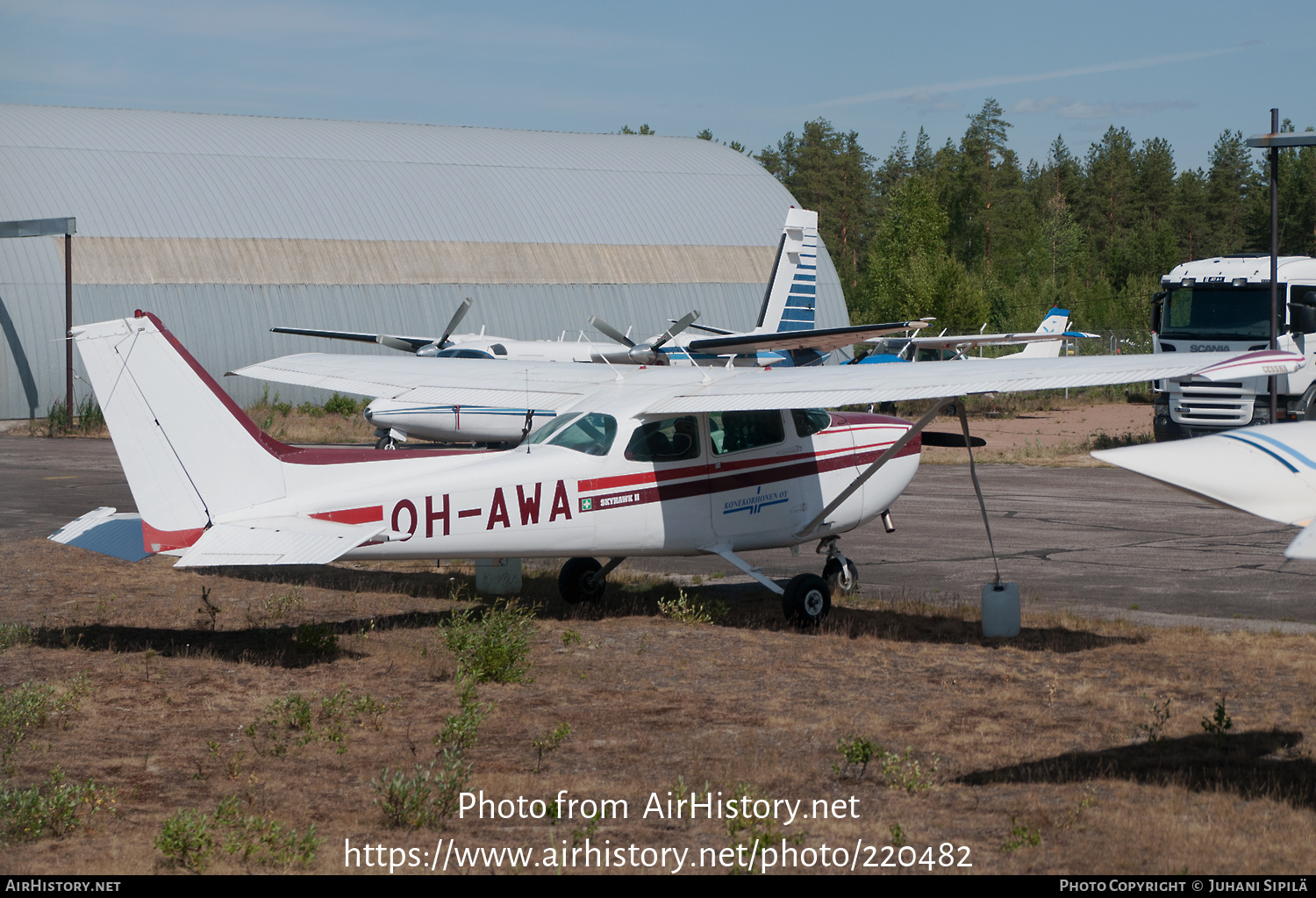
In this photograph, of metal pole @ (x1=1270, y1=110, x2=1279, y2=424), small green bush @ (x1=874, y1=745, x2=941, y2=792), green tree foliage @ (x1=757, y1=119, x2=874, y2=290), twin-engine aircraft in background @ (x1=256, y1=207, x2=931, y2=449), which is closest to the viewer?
small green bush @ (x1=874, y1=745, x2=941, y2=792)

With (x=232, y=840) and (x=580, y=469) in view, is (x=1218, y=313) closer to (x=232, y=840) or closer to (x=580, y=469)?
(x=580, y=469)

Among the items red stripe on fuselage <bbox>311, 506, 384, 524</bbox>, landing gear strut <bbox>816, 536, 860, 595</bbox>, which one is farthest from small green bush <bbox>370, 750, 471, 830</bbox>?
landing gear strut <bbox>816, 536, 860, 595</bbox>

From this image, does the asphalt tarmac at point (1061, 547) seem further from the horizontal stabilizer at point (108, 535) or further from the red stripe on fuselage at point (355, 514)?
the horizontal stabilizer at point (108, 535)

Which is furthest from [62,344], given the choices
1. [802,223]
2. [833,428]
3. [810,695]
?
[810,695]

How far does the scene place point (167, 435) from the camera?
999 centimetres

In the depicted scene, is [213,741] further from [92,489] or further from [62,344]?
[62,344]

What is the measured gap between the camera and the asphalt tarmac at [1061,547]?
13.7 m

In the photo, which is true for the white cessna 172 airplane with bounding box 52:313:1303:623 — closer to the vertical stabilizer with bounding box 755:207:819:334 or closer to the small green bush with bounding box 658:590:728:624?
the small green bush with bounding box 658:590:728:624

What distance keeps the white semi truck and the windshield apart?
0.07 feet

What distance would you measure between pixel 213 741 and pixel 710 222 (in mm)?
45420

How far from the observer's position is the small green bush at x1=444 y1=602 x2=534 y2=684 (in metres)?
9.99

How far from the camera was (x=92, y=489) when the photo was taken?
2328 cm

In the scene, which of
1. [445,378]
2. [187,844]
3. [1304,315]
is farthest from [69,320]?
[187,844]

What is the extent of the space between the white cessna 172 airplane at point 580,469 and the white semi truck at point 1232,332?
17.8 meters
